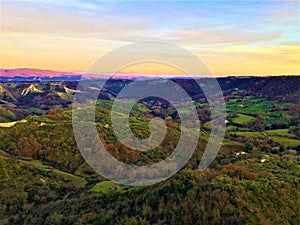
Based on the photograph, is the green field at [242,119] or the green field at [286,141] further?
the green field at [242,119]

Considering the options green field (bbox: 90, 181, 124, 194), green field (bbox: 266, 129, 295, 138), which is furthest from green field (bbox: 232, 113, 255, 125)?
green field (bbox: 90, 181, 124, 194)

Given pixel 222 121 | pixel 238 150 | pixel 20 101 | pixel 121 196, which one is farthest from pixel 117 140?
pixel 20 101

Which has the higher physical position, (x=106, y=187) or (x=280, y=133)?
(x=280, y=133)

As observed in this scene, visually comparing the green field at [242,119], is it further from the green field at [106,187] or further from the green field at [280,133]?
the green field at [106,187]

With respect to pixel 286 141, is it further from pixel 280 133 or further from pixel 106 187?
pixel 106 187

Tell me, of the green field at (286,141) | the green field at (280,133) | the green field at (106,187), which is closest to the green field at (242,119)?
the green field at (280,133)

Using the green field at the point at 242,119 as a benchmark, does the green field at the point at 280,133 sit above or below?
below

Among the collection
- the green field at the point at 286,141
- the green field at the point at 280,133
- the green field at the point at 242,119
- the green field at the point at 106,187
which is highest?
the green field at the point at 242,119

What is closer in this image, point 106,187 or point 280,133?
point 106,187

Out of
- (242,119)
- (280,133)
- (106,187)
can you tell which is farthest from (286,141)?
(106,187)

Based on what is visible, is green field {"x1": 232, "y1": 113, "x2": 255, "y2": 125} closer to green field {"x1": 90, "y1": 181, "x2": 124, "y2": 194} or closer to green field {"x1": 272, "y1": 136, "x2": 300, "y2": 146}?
green field {"x1": 272, "y1": 136, "x2": 300, "y2": 146}

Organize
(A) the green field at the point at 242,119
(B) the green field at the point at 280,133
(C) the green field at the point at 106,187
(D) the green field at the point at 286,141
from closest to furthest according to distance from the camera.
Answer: (C) the green field at the point at 106,187 → (D) the green field at the point at 286,141 → (B) the green field at the point at 280,133 → (A) the green field at the point at 242,119
